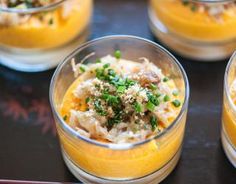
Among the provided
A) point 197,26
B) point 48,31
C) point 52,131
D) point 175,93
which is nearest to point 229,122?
point 175,93

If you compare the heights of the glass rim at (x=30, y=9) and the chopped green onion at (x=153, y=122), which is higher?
the glass rim at (x=30, y=9)

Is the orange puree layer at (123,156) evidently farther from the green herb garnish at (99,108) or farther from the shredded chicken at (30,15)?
the shredded chicken at (30,15)

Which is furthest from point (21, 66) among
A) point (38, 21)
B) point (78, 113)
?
point (78, 113)

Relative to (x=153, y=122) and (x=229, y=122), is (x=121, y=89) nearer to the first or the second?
(x=153, y=122)

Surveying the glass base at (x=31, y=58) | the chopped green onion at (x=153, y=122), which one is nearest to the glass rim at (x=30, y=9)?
the glass base at (x=31, y=58)

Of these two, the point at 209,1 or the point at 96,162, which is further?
the point at 209,1

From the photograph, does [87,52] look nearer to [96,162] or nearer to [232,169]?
[96,162]
